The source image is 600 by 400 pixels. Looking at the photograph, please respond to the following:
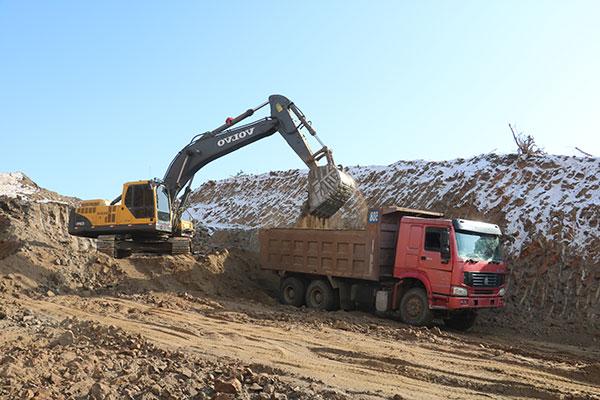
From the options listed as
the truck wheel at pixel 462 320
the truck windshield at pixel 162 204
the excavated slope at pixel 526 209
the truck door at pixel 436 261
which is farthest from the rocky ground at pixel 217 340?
the truck windshield at pixel 162 204

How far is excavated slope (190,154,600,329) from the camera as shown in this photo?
559 inches

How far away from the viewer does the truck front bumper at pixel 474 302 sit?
11.7 metres

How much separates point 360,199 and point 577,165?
789 cm

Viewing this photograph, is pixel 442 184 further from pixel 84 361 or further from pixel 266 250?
pixel 84 361

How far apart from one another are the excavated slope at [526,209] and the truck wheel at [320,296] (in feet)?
6.58

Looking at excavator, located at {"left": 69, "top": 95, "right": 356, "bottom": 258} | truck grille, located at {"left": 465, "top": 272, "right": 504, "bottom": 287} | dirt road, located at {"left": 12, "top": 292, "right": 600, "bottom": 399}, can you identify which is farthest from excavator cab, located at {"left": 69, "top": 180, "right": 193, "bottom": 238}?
truck grille, located at {"left": 465, "top": 272, "right": 504, "bottom": 287}

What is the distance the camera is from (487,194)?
18625 millimetres

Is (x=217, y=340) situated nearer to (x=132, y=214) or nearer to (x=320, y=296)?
(x=320, y=296)

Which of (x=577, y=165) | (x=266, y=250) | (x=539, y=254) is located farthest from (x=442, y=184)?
(x=266, y=250)

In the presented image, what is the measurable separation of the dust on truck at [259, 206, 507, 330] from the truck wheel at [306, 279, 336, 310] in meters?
0.03

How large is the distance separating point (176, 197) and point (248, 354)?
31.6 feet

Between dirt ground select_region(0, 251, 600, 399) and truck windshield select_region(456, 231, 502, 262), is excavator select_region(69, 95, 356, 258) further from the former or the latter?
truck windshield select_region(456, 231, 502, 262)

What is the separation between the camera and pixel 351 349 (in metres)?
8.55

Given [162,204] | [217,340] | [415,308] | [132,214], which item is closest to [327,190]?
[415,308]
